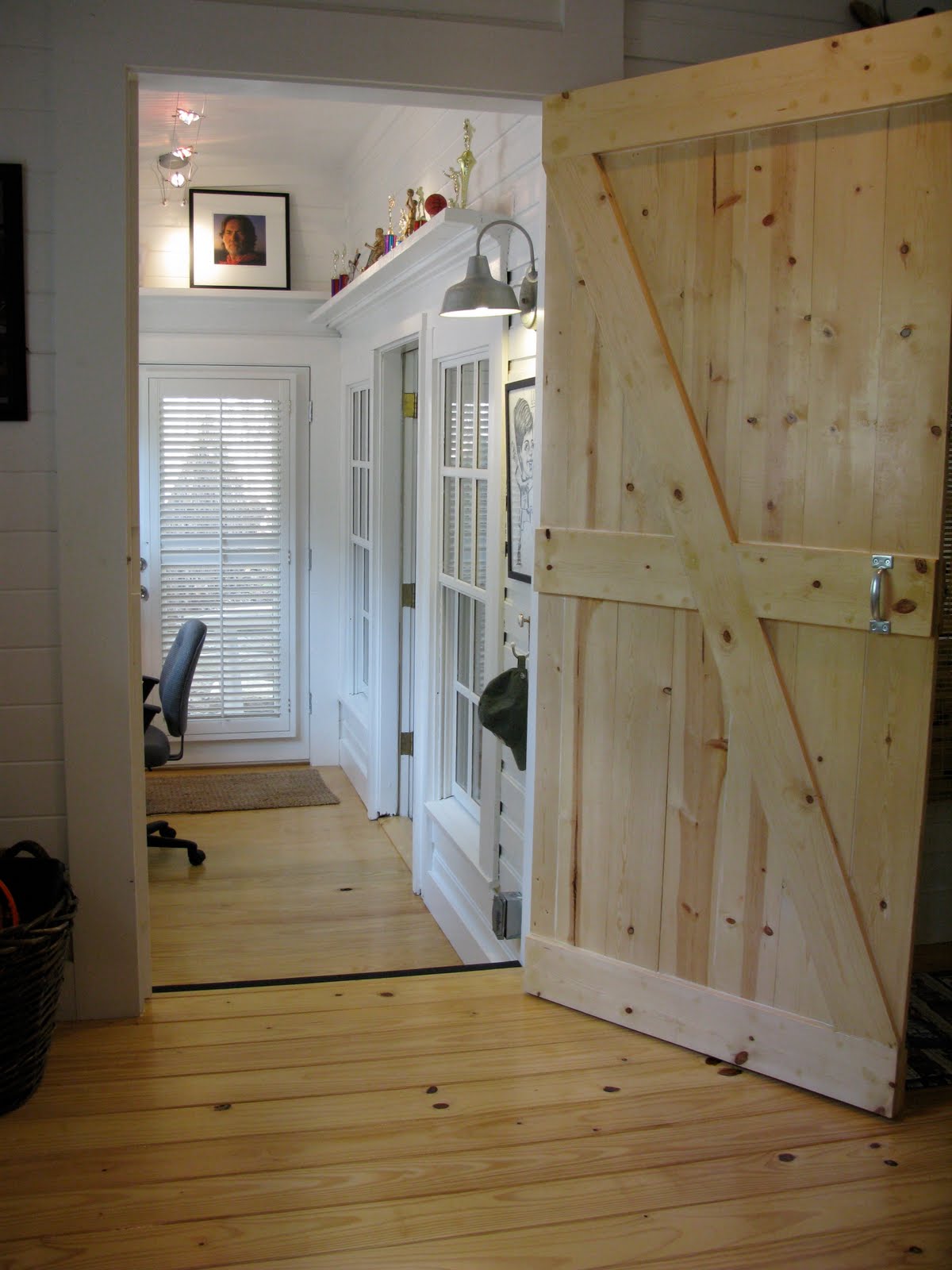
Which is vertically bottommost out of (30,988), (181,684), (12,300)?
(30,988)

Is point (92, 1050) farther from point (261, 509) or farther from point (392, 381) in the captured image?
point (261, 509)

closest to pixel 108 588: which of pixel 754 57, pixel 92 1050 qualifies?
pixel 92 1050

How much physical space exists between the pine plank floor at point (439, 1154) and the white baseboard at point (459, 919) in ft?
3.12

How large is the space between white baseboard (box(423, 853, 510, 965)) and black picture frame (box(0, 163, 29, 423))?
6.58 feet

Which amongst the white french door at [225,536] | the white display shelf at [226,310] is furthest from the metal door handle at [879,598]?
the white french door at [225,536]

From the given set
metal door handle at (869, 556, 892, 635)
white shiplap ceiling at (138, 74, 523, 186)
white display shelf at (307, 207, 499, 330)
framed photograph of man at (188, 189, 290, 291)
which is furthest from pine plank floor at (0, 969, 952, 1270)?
framed photograph of man at (188, 189, 290, 291)

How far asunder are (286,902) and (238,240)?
347cm

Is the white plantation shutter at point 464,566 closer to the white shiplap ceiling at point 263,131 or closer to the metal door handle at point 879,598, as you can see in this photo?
the white shiplap ceiling at point 263,131

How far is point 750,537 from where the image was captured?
2.40 m

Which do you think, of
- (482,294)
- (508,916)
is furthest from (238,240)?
→ (508,916)

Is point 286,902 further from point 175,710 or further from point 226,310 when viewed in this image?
point 226,310

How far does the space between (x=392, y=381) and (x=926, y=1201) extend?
155 inches

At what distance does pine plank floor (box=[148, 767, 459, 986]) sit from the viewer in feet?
12.9

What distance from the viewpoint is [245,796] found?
5855 millimetres
